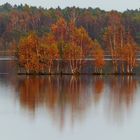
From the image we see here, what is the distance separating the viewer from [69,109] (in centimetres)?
2320

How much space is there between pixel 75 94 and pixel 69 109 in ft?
18.3

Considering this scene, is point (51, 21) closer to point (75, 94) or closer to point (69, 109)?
point (75, 94)

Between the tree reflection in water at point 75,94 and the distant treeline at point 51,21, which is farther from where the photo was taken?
the distant treeline at point 51,21

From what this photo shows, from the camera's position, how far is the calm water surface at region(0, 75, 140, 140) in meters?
18.2

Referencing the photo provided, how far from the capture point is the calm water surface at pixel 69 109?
18.2 m

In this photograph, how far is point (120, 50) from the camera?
147 feet

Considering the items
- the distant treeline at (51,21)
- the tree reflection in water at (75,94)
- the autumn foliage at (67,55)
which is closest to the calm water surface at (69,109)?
the tree reflection in water at (75,94)

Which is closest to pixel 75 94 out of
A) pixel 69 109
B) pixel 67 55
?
pixel 69 109

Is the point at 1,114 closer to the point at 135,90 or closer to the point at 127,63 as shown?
the point at 135,90

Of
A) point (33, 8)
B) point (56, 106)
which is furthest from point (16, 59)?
point (33, 8)

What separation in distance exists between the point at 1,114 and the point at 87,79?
55.7ft

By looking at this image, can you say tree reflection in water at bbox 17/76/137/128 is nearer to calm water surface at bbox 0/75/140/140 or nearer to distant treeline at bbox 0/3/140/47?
calm water surface at bbox 0/75/140/140

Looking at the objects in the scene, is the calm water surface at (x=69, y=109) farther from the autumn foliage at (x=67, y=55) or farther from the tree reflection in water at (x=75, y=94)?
the autumn foliage at (x=67, y=55)

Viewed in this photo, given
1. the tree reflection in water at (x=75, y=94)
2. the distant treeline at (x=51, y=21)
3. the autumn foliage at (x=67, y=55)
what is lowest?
the tree reflection in water at (x=75, y=94)
